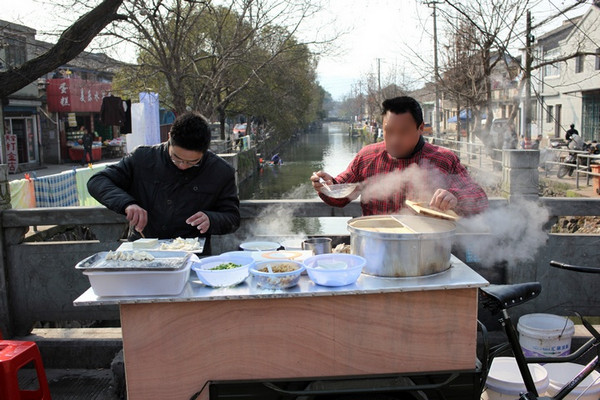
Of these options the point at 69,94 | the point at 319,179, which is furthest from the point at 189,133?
→ the point at 69,94

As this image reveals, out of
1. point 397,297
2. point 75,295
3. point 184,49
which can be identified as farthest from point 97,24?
point 184,49

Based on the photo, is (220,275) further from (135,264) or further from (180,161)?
(180,161)

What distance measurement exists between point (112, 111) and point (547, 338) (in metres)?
16.9

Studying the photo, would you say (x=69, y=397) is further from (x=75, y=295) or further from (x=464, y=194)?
(x=464, y=194)

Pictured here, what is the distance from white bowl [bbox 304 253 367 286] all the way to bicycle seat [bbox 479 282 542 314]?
2.65 ft

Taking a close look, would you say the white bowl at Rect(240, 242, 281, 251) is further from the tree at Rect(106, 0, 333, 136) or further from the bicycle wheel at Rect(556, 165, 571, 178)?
the bicycle wheel at Rect(556, 165, 571, 178)

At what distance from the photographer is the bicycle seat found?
112 inches

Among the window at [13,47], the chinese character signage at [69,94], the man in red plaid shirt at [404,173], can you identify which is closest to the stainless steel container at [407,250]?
the man in red plaid shirt at [404,173]

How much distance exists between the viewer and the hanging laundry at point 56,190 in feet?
39.0

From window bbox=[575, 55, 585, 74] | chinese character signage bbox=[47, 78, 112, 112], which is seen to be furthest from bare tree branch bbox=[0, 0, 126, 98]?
window bbox=[575, 55, 585, 74]

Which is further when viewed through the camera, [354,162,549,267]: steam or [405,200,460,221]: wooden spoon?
[354,162,549,267]: steam

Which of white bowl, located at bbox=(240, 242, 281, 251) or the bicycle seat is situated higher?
white bowl, located at bbox=(240, 242, 281, 251)

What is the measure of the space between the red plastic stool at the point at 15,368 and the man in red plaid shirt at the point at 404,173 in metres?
2.23

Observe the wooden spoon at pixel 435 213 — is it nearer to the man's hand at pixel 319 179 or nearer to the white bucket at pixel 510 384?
the man's hand at pixel 319 179
